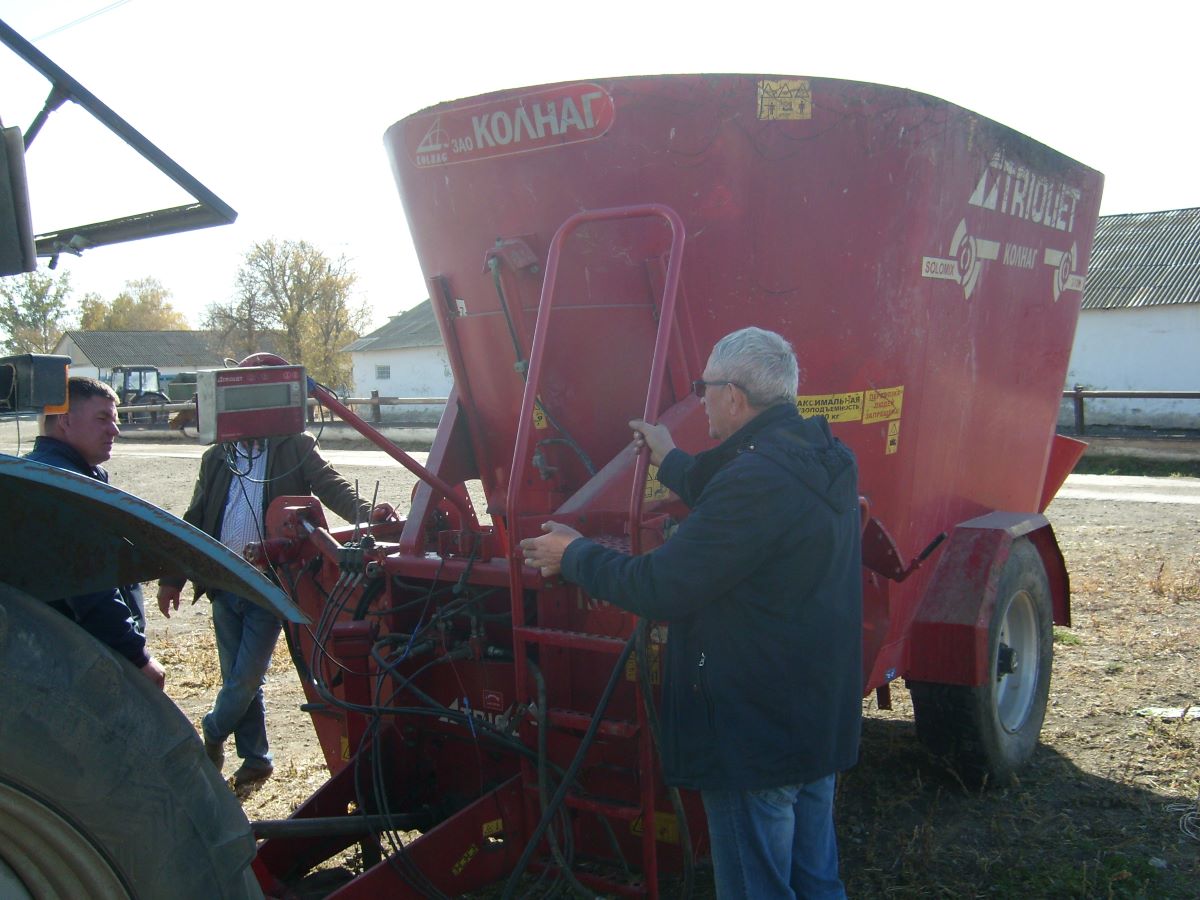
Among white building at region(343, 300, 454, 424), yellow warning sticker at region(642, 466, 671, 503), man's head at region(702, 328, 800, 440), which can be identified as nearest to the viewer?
man's head at region(702, 328, 800, 440)

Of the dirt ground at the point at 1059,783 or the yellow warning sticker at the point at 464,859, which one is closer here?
the yellow warning sticker at the point at 464,859

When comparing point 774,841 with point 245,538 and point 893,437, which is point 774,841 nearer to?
point 893,437

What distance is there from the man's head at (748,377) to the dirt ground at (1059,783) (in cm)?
187

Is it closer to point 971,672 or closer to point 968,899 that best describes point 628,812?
point 968,899

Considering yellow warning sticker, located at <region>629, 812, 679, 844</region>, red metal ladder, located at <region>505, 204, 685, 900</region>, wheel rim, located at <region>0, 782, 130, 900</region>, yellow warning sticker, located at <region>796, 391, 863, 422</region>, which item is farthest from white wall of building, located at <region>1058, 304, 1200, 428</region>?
wheel rim, located at <region>0, 782, 130, 900</region>

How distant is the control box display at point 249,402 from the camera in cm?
282

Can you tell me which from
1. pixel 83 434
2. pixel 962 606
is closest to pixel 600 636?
pixel 962 606

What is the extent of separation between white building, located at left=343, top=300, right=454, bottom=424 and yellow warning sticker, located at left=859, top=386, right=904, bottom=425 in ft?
118

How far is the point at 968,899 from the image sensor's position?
3.40 metres

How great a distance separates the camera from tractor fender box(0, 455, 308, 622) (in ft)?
6.52

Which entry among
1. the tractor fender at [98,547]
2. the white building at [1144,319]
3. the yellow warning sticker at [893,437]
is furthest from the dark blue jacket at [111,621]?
the white building at [1144,319]

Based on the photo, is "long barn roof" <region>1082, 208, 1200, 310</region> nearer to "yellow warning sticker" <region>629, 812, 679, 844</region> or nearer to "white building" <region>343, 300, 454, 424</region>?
"white building" <region>343, 300, 454, 424</region>

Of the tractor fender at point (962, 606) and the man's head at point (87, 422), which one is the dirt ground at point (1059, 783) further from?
the man's head at point (87, 422)

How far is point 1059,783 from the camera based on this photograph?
434cm
